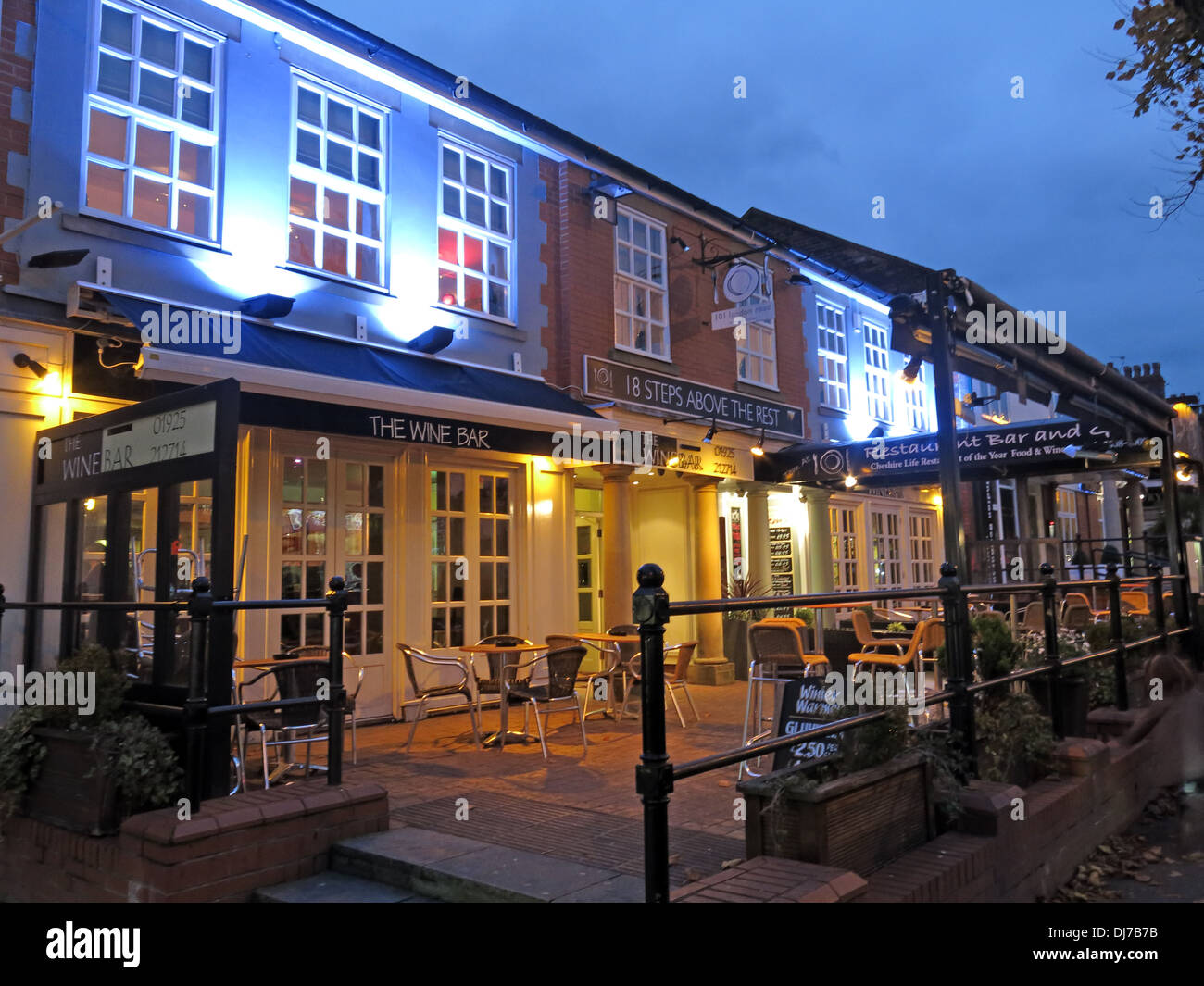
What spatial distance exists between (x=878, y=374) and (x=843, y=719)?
49.1ft

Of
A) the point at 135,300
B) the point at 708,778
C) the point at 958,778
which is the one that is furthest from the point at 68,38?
the point at 958,778

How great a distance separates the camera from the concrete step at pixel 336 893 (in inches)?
146

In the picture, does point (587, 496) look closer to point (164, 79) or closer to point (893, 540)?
point (164, 79)

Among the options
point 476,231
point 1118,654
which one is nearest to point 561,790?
point 1118,654

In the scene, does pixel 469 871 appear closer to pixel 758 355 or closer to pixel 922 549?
pixel 758 355

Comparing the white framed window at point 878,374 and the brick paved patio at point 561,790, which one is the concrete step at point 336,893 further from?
the white framed window at point 878,374

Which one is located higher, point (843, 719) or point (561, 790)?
point (843, 719)

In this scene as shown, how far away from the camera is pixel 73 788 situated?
4.02 m

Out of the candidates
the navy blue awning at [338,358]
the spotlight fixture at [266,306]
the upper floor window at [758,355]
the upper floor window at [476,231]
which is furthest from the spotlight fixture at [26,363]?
the upper floor window at [758,355]

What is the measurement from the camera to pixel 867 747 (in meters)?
3.68

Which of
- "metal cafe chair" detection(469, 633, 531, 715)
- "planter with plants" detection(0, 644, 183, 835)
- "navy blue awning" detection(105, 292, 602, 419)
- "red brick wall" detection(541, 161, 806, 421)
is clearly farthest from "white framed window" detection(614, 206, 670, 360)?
"planter with plants" detection(0, 644, 183, 835)

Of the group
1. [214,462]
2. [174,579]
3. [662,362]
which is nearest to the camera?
[214,462]

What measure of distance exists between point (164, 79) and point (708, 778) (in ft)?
22.3

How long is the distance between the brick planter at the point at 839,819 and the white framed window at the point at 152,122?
6.32 metres
